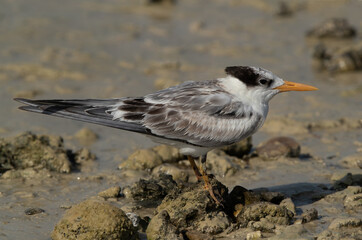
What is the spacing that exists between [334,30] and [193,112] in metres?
5.64

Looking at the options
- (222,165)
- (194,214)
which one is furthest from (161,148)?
(194,214)

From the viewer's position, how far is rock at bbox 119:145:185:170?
20.8 feet

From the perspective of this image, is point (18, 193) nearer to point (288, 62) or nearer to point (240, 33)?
point (288, 62)

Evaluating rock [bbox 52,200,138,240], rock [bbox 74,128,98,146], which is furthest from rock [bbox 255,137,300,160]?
rock [bbox 52,200,138,240]

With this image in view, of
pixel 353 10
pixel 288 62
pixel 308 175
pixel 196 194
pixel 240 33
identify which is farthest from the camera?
pixel 353 10

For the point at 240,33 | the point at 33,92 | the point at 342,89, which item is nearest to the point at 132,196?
the point at 33,92

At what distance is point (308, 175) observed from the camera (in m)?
6.18

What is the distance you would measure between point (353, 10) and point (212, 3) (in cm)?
261

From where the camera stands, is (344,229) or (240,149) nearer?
(344,229)

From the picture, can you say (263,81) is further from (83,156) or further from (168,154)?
(83,156)

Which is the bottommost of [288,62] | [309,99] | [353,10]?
[309,99]

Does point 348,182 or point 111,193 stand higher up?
point 348,182

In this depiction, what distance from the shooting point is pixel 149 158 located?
20.8ft

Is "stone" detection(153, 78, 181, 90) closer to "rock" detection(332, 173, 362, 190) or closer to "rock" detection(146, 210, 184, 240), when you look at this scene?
"rock" detection(332, 173, 362, 190)
